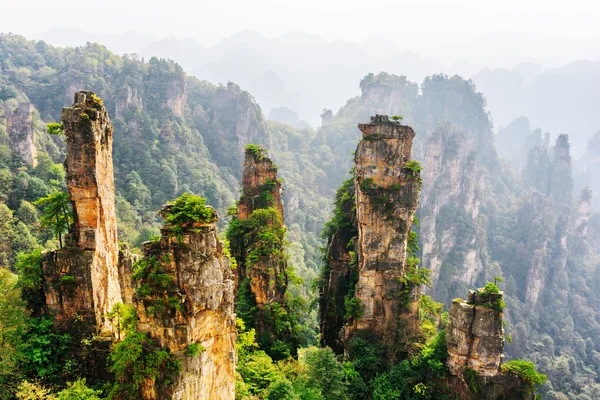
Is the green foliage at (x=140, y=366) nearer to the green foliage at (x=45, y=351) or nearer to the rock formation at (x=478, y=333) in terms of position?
the green foliage at (x=45, y=351)

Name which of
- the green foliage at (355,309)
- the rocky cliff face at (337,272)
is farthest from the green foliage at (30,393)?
the rocky cliff face at (337,272)

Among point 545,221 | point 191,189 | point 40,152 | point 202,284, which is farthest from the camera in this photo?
point 545,221

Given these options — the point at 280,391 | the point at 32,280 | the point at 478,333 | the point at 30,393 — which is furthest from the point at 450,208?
the point at 30,393

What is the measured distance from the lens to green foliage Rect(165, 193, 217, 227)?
10.3 m

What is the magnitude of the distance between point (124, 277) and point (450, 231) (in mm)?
55982

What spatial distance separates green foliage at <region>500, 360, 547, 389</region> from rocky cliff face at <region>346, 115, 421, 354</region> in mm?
4651

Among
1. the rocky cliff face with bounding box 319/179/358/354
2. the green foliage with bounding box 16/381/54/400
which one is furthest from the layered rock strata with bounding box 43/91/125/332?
the rocky cliff face with bounding box 319/179/358/354

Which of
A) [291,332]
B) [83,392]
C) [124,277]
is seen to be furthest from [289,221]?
[83,392]

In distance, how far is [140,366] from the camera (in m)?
10.3

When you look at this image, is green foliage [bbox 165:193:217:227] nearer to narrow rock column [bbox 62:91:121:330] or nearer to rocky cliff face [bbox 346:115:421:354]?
narrow rock column [bbox 62:91:121:330]

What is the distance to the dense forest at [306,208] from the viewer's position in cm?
1639

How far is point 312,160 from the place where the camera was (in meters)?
92.5

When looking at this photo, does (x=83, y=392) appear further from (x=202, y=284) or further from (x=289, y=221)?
(x=289, y=221)

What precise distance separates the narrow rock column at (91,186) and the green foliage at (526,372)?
51.0 ft
